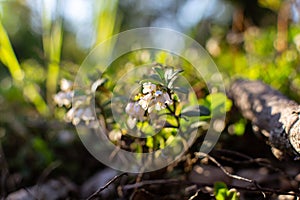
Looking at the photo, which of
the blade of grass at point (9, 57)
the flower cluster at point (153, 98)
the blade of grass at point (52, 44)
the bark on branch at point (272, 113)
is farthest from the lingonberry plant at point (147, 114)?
the blade of grass at point (9, 57)

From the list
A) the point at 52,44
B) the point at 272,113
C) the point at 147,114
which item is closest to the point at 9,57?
the point at 52,44

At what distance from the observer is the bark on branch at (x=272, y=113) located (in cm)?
65

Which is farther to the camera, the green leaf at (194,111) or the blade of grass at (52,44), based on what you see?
the blade of grass at (52,44)

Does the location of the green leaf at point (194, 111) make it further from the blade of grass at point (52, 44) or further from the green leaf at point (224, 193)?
the blade of grass at point (52, 44)

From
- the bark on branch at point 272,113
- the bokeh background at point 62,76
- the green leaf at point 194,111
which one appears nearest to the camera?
the bark on branch at point 272,113

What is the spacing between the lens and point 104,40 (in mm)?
1699

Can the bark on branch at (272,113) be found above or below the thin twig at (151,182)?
above

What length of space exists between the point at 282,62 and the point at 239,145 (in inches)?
14.9

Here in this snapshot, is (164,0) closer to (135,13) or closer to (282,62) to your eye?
(135,13)

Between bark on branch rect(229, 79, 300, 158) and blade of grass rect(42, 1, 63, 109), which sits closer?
bark on branch rect(229, 79, 300, 158)

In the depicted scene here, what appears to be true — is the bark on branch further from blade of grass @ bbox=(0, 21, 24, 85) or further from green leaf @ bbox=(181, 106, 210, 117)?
blade of grass @ bbox=(0, 21, 24, 85)

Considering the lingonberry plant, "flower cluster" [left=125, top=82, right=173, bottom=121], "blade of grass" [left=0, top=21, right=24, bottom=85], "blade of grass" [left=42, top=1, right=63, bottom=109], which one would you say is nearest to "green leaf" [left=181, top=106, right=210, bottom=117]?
the lingonberry plant

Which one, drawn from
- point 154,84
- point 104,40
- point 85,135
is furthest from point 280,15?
point 154,84

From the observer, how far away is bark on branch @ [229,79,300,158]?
65cm
